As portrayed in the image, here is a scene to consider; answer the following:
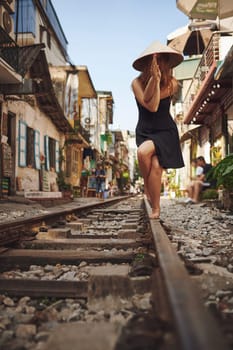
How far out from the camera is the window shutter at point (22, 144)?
12594 millimetres

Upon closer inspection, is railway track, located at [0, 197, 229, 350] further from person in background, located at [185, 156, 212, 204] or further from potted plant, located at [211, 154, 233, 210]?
person in background, located at [185, 156, 212, 204]

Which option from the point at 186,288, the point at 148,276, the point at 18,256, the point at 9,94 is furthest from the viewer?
the point at 9,94

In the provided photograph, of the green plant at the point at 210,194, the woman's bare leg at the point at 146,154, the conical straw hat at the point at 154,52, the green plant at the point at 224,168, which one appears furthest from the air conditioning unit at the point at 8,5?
the woman's bare leg at the point at 146,154

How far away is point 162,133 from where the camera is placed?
3773mm

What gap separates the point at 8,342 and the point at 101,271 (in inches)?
27.3

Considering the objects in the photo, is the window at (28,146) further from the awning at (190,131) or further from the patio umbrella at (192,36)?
the patio umbrella at (192,36)

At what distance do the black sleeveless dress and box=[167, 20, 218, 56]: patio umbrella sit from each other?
14.3 metres

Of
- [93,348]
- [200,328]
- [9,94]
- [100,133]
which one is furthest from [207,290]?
[100,133]

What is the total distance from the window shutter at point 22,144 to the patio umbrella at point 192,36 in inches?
339

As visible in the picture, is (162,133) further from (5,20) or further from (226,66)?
(5,20)

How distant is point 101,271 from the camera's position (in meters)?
1.96

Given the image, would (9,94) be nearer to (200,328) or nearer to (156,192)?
(156,192)

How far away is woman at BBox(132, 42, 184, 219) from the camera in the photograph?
3611 mm

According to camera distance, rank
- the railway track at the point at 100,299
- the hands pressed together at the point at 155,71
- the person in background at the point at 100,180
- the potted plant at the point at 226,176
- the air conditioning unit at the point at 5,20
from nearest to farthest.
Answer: the railway track at the point at 100,299
the hands pressed together at the point at 155,71
the potted plant at the point at 226,176
the air conditioning unit at the point at 5,20
the person in background at the point at 100,180
